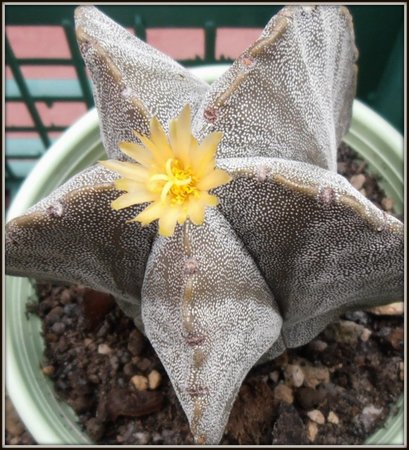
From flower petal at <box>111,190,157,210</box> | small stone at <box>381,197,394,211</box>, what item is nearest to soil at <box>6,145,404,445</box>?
small stone at <box>381,197,394,211</box>

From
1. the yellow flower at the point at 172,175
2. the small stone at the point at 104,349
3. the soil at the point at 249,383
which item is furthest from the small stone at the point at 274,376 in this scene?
the yellow flower at the point at 172,175

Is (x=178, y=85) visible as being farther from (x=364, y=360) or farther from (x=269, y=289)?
(x=364, y=360)

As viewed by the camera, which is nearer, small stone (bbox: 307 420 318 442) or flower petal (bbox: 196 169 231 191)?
flower petal (bbox: 196 169 231 191)

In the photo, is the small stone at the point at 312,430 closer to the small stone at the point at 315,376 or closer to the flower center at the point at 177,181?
the small stone at the point at 315,376

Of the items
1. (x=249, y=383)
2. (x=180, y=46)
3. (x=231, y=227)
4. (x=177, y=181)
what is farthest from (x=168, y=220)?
(x=180, y=46)

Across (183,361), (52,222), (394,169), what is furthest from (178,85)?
(394,169)

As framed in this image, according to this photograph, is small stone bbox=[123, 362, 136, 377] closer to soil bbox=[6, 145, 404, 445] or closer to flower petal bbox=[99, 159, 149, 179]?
soil bbox=[6, 145, 404, 445]

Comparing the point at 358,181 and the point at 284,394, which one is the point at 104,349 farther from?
the point at 358,181
